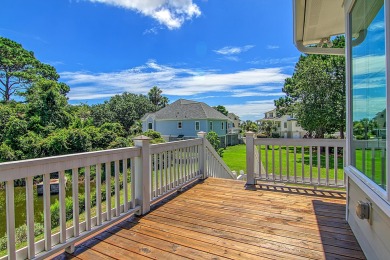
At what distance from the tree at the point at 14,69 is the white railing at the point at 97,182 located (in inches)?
1042

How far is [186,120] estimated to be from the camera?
2372cm

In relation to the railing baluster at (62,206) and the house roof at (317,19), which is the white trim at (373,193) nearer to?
the house roof at (317,19)

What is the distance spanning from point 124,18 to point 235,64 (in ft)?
49.5

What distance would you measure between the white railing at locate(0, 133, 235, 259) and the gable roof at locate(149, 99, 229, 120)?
18683 mm

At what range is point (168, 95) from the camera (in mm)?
45969

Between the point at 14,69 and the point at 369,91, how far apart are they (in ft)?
103

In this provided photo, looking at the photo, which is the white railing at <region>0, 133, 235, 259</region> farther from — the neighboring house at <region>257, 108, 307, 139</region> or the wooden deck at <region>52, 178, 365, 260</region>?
the neighboring house at <region>257, 108, 307, 139</region>

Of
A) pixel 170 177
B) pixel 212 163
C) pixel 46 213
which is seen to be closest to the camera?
pixel 46 213

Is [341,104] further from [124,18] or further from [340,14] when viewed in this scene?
[124,18]

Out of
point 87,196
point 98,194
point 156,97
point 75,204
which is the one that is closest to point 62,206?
point 75,204

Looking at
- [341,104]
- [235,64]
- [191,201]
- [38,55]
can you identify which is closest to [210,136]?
[341,104]

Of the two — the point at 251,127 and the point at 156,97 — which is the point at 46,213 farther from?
the point at 156,97

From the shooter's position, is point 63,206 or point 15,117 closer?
point 63,206

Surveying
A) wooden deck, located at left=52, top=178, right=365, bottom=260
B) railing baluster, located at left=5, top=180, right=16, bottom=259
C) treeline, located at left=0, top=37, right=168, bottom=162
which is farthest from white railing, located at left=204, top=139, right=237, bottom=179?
treeline, located at left=0, top=37, right=168, bottom=162
